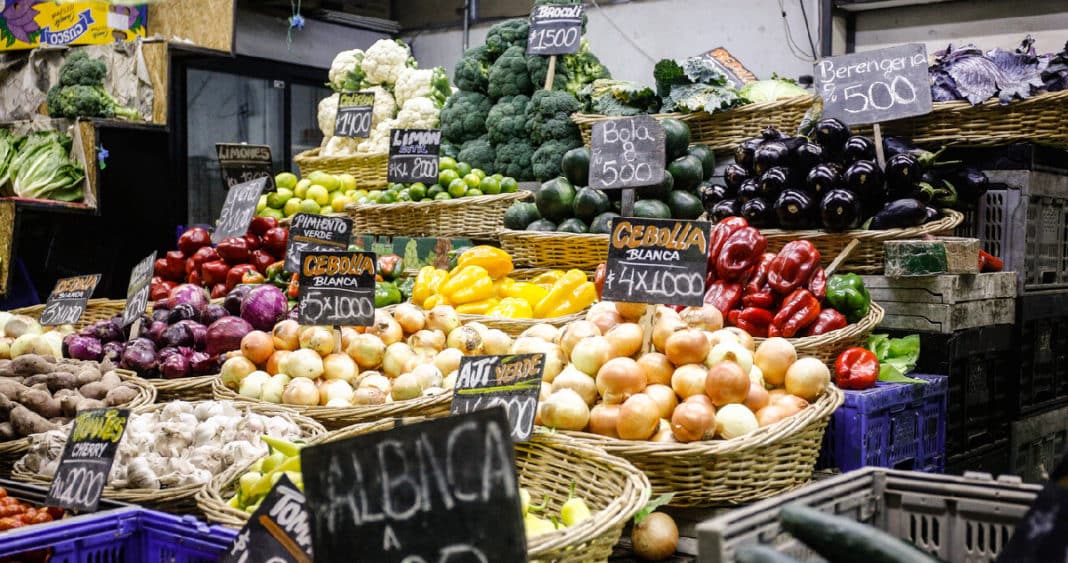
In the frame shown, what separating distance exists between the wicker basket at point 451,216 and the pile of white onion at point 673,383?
1.80 metres

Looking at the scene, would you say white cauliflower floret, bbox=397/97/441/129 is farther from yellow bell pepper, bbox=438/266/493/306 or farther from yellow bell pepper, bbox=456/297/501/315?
yellow bell pepper, bbox=456/297/501/315

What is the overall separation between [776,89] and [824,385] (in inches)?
97.4

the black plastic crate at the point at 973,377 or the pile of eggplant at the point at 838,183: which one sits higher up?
the pile of eggplant at the point at 838,183

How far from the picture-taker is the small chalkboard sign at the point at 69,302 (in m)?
3.66

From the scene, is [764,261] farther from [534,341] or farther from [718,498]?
[718,498]

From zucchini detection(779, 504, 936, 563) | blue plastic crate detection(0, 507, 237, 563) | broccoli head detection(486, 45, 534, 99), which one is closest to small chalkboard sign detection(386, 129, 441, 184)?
broccoli head detection(486, 45, 534, 99)

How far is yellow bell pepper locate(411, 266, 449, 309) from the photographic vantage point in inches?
153

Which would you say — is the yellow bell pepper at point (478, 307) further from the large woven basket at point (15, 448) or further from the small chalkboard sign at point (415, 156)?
the large woven basket at point (15, 448)

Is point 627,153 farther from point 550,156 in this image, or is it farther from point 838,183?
point 550,156

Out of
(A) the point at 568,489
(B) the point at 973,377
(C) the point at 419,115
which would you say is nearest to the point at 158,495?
(A) the point at 568,489

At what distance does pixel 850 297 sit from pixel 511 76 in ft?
8.83

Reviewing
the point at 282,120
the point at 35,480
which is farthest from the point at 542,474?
the point at 282,120

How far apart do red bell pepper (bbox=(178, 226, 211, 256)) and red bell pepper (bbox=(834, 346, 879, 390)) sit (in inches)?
126

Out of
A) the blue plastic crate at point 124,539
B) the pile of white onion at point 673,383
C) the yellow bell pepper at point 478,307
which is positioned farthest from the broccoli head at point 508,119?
the blue plastic crate at point 124,539
